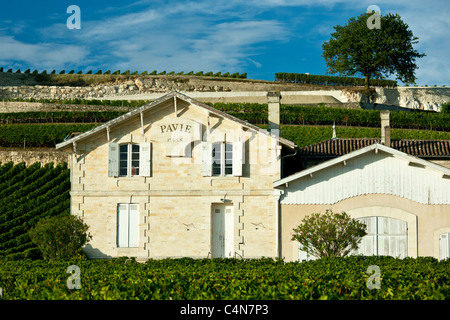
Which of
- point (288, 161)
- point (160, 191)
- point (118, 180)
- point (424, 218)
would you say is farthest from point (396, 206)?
point (118, 180)

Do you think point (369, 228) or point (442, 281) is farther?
point (369, 228)

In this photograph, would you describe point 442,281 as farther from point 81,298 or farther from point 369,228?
point 369,228

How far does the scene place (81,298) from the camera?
10.7 metres

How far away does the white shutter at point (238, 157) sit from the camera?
2338cm

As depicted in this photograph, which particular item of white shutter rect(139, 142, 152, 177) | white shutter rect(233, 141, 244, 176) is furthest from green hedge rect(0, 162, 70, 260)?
white shutter rect(233, 141, 244, 176)

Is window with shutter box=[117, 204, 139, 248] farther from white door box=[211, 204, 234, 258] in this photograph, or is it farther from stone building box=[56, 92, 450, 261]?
white door box=[211, 204, 234, 258]

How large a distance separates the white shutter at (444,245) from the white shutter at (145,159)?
33.6ft

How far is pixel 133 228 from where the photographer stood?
23.6 meters

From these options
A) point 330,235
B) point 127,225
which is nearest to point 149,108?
point 127,225

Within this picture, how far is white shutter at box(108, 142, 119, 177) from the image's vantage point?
23750mm

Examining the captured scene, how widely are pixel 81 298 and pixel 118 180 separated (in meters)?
13.3

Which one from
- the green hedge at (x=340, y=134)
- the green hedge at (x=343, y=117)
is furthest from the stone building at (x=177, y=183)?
the green hedge at (x=343, y=117)

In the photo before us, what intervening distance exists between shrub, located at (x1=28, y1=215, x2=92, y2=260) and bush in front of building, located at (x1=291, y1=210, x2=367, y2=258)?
23.9ft

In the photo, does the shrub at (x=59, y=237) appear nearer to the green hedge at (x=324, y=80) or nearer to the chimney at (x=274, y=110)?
the chimney at (x=274, y=110)
